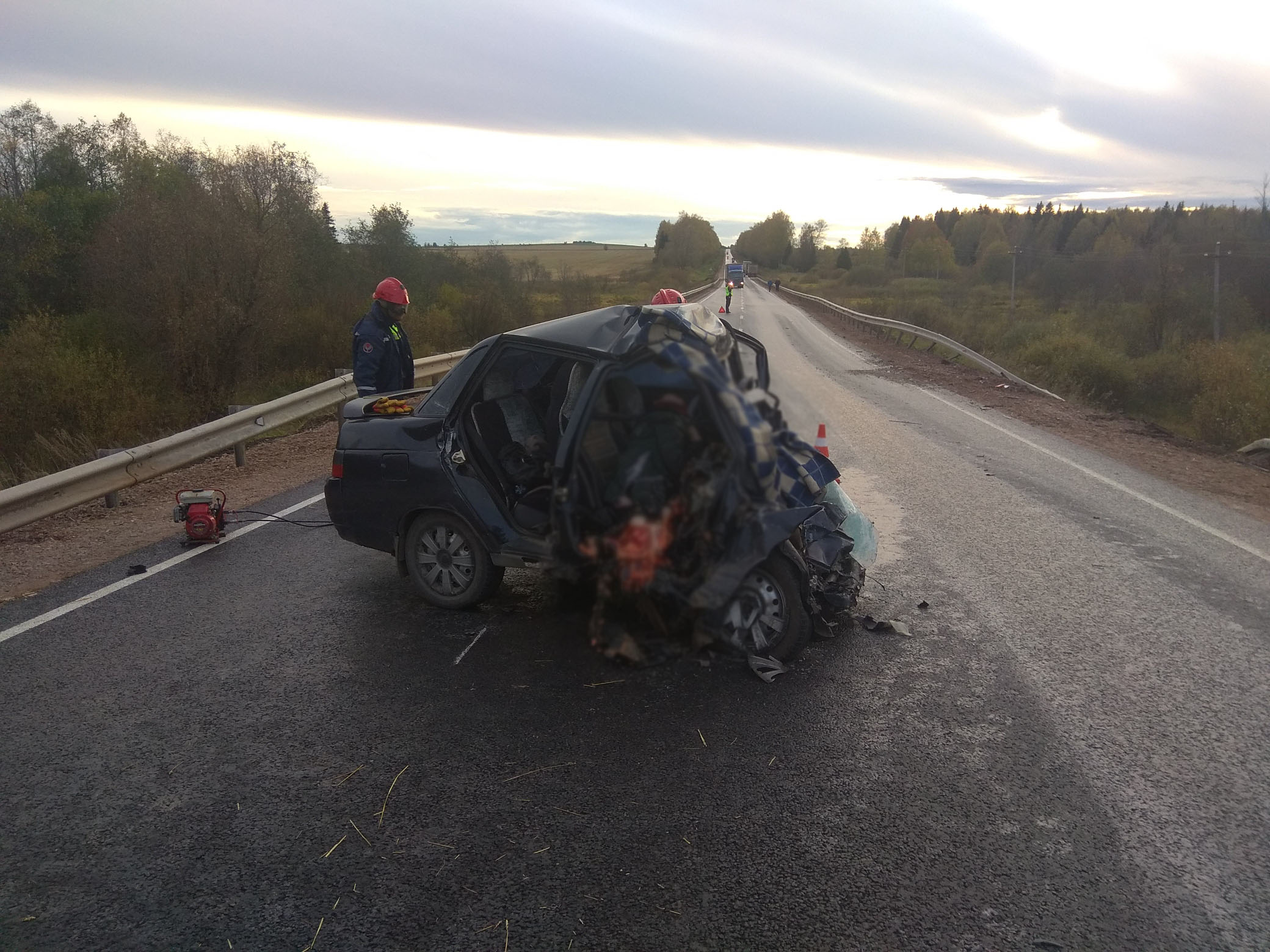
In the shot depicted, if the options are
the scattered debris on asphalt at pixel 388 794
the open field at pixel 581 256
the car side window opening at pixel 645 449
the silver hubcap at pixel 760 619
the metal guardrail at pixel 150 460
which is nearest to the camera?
the car side window opening at pixel 645 449

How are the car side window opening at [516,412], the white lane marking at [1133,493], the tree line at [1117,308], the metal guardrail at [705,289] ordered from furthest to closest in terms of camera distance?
1. the metal guardrail at [705,289]
2. the tree line at [1117,308]
3. the white lane marking at [1133,493]
4. the car side window opening at [516,412]

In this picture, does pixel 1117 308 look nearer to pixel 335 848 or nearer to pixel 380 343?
pixel 380 343

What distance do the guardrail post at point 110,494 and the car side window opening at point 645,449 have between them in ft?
23.1

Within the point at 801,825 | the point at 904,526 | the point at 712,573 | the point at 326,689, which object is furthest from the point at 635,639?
the point at 904,526

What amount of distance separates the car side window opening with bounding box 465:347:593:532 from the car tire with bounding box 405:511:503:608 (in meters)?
0.53

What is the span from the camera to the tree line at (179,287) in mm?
17922

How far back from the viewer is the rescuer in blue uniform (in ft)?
26.4

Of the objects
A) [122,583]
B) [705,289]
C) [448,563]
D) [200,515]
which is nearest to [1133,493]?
[448,563]

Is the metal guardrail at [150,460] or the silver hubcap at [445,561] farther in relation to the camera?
the metal guardrail at [150,460]

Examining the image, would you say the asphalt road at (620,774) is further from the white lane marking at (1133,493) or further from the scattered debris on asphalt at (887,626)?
the white lane marking at (1133,493)

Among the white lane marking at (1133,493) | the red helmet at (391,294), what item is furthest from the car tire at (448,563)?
the white lane marking at (1133,493)

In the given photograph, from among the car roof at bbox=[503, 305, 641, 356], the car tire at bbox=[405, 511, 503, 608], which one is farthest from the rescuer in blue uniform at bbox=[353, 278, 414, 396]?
the car roof at bbox=[503, 305, 641, 356]

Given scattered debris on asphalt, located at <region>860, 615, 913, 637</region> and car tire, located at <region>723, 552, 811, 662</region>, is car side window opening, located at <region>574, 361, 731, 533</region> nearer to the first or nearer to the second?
car tire, located at <region>723, 552, 811, 662</region>

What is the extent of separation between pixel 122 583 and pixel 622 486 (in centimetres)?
509
